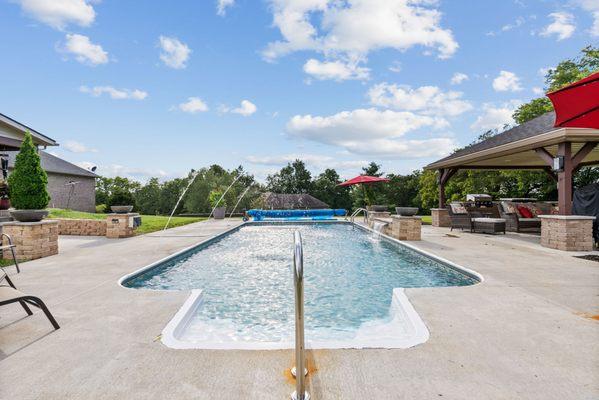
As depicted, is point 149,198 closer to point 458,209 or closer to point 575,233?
point 458,209

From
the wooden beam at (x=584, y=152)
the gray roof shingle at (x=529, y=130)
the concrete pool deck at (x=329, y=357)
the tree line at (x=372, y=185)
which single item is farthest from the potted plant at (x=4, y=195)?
the wooden beam at (x=584, y=152)

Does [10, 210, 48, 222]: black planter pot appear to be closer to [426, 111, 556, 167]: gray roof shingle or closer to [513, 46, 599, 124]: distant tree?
Result: [426, 111, 556, 167]: gray roof shingle

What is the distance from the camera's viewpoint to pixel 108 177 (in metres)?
43.9

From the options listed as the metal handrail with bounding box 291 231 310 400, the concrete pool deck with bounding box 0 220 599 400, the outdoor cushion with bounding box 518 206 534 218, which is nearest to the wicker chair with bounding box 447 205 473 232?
the outdoor cushion with bounding box 518 206 534 218

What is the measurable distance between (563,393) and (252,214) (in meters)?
17.5

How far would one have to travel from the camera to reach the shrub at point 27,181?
→ 289 inches

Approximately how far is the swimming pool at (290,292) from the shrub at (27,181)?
142 inches

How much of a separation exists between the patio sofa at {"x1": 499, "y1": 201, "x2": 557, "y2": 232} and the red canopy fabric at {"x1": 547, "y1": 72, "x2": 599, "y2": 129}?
9.84m

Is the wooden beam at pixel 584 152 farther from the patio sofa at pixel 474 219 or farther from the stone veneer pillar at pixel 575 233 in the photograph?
the patio sofa at pixel 474 219

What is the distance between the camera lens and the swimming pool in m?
3.47

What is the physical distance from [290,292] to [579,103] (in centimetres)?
428

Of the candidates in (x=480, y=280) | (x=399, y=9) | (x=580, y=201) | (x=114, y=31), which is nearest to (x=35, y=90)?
(x=114, y=31)

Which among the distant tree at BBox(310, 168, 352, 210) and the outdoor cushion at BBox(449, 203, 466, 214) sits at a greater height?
the distant tree at BBox(310, 168, 352, 210)

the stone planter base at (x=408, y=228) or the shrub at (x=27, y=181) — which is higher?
the shrub at (x=27, y=181)
